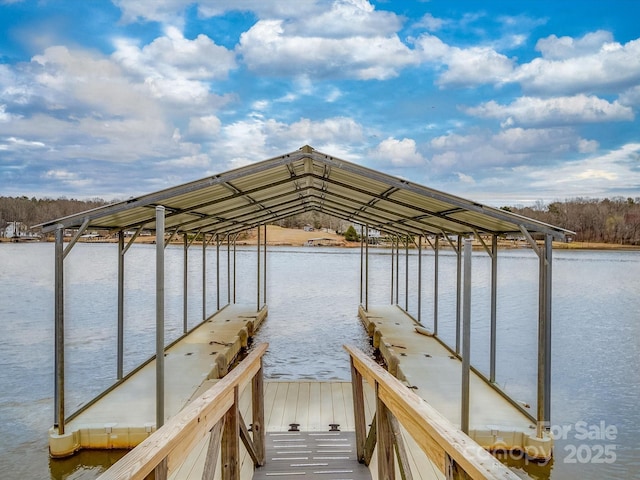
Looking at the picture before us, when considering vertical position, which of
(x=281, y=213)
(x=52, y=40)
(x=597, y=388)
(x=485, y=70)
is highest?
(x=52, y=40)

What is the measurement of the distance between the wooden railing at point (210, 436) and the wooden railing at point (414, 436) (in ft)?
2.50

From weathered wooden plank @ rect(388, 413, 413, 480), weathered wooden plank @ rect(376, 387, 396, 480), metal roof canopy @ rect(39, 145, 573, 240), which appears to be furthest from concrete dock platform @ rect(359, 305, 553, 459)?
weathered wooden plank @ rect(388, 413, 413, 480)

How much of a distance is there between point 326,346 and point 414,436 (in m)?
9.76

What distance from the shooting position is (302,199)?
10.3m

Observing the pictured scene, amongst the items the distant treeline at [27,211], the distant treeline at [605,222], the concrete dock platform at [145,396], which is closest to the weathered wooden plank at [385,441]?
the concrete dock platform at [145,396]

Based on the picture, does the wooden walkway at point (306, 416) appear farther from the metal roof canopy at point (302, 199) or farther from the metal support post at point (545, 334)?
the metal roof canopy at point (302, 199)

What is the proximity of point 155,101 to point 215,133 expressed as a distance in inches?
156

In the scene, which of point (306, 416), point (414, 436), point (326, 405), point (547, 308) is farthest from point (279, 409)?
point (414, 436)

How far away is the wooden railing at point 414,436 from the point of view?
4.46ft

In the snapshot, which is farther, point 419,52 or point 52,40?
point 52,40

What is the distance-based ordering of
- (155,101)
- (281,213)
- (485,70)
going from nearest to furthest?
(281,213)
(485,70)
(155,101)

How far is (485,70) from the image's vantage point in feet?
83.1

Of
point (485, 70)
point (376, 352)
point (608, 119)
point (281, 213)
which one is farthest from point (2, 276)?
point (608, 119)

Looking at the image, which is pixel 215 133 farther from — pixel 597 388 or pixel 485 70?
pixel 597 388
